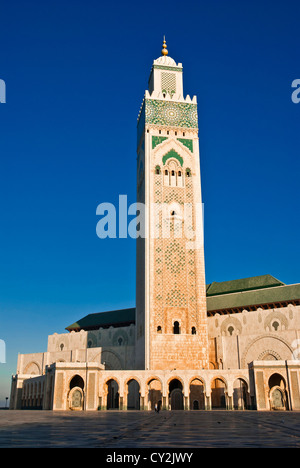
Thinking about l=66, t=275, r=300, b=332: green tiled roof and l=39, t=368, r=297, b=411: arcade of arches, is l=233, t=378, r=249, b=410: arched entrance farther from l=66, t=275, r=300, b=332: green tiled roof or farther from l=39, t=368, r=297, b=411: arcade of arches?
l=66, t=275, r=300, b=332: green tiled roof

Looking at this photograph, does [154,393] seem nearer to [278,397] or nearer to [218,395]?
[218,395]

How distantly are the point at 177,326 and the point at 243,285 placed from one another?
10146mm

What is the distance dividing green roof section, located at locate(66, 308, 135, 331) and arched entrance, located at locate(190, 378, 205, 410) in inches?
477

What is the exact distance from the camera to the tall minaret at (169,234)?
2675 cm

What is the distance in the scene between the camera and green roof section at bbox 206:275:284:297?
113ft

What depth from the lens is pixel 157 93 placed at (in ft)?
105

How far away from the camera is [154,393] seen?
2569cm

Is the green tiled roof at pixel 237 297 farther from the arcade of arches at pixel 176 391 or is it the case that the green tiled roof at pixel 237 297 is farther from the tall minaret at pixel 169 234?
the arcade of arches at pixel 176 391

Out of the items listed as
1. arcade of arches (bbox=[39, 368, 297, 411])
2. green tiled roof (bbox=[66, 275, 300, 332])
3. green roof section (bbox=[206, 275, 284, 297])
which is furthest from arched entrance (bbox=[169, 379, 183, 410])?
green roof section (bbox=[206, 275, 284, 297])

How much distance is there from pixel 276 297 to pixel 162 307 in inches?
347

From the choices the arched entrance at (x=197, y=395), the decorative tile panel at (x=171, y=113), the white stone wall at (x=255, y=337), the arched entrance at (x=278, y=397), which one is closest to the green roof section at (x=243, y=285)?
the white stone wall at (x=255, y=337)
